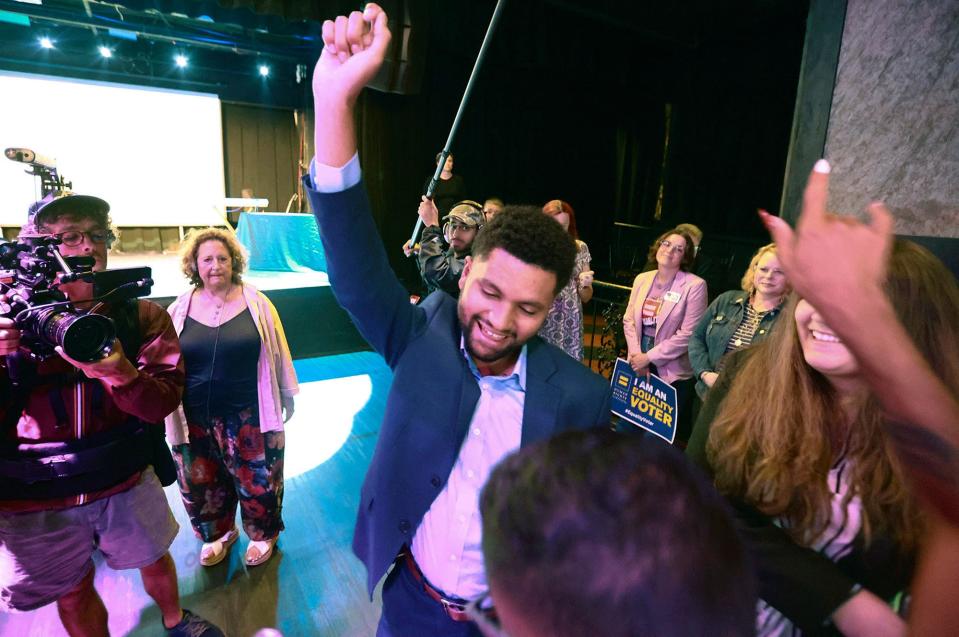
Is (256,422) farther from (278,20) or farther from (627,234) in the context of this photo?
(627,234)

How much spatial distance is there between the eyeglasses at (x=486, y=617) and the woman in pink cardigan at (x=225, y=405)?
226 cm

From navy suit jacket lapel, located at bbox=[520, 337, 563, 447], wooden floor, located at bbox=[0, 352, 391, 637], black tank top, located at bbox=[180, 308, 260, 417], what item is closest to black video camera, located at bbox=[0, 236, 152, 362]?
black tank top, located at bbox=[180, 308, 260, 417]

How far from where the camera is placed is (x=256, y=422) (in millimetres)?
2551

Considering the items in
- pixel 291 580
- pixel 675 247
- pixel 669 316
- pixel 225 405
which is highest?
pixel 675 247

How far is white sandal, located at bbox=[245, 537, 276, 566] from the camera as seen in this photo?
2.57 metres

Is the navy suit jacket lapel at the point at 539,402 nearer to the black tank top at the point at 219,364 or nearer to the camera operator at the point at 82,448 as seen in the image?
the camera operator at the point at 82,448

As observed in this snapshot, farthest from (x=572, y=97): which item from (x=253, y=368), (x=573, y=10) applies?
(x=253, y=368)

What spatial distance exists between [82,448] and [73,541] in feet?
1.15

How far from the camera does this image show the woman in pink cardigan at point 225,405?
96.0 inches

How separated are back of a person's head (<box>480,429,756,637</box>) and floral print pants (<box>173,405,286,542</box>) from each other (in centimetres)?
240

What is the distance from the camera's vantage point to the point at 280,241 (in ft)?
24.0

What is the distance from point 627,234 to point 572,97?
3.46 metres

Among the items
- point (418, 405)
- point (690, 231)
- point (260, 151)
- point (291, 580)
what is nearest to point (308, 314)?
point (291, 580)

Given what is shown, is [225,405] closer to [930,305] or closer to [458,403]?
[458,403]
